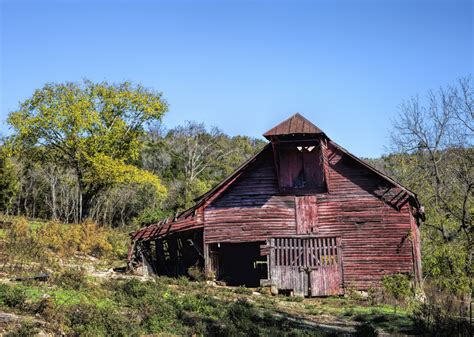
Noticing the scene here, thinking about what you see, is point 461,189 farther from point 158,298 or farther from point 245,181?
point 158,298

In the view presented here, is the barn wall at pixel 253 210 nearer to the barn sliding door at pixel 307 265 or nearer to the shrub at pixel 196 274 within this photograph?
the barn sliding door at pixel 307 265

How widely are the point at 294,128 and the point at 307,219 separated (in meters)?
4.50

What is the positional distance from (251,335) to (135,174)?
2802 centimetres

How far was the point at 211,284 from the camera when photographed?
1042 inches

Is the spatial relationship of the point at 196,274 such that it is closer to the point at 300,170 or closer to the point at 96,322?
the point at 300,170

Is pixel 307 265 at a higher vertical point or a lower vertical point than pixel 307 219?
lower

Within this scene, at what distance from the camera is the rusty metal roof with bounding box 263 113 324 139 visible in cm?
2558

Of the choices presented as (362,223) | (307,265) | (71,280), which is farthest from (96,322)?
(362,223)

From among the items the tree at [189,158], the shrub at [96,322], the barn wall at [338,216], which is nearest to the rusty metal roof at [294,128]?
the barn wall at [338,216]

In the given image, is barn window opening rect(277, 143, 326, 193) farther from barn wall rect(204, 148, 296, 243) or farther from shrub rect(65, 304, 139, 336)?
shrub rect(65, 304, 139, 336)

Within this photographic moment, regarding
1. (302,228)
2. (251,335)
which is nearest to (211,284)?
(302,228)

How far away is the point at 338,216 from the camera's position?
27.0m

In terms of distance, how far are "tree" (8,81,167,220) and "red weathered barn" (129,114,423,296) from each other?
14189 mm

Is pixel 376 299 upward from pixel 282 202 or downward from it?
downward
